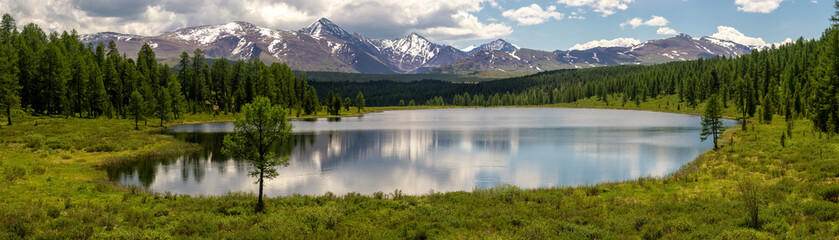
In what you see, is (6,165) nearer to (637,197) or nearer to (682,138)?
(637,197)

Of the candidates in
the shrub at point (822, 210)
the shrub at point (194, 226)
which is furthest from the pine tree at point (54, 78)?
the shrub at point (822, 210)

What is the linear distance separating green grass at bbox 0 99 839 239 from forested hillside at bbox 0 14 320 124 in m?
60.9

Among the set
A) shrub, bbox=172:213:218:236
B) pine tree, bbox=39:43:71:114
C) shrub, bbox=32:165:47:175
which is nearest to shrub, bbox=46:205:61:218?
shrub, bbox=172:213:218:236

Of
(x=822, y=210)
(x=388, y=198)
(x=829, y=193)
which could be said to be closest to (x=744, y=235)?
(x=822, y=210)

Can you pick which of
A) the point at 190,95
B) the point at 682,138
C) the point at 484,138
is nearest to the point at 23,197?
the point at 484,138

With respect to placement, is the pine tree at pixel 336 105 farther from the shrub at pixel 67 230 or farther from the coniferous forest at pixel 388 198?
the shrub at pixel 67 230

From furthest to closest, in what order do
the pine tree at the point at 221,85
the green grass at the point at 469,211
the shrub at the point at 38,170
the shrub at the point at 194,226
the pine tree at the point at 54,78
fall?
1. the pine tree at the point at 221,85
2. the pine tree at the point at 54,78
3. the shrub at the point at 38,170
4. the shrub at the point at 194,226
5. the green grass at the point at 469,211

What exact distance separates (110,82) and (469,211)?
392 ft

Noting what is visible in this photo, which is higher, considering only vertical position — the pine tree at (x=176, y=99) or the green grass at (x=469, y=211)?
the pine tree at (x=176, y=99)

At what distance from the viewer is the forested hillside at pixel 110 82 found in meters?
92.5

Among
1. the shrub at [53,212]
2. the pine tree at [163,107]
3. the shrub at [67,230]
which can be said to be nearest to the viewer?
the shrub at [67,230]

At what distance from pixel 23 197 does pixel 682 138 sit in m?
90.8

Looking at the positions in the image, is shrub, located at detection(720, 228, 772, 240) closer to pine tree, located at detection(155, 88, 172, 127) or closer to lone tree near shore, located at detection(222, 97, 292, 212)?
lone tree near shore, located at detection(222, 97, 292, 212)

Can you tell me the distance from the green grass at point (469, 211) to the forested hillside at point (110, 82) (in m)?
60.9
